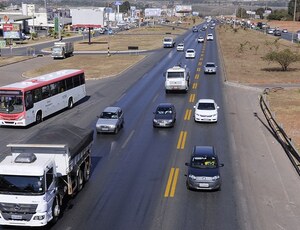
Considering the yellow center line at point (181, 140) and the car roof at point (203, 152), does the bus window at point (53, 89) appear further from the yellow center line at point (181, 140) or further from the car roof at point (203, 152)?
the car roof at point (203, 152)

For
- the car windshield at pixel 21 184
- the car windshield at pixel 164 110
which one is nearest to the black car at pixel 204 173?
the car windshield at pixel 21 184

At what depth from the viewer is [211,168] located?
77.4 ft

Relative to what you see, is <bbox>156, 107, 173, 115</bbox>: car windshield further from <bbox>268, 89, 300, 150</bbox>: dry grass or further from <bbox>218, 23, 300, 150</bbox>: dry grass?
<bbox>218, 23, 300, 150</bbox>: dry grass

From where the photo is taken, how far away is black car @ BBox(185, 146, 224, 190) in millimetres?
22844

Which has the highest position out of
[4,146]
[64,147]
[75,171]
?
[64,147]

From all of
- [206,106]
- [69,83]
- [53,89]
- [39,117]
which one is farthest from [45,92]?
[206,106]

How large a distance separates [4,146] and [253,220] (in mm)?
19873

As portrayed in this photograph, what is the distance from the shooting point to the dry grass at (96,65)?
70.0 m

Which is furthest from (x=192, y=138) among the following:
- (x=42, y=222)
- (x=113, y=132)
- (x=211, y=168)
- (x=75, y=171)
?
(x=42, y=222)

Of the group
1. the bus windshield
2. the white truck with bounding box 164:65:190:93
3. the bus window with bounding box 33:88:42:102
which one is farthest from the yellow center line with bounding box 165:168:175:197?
the white truck with bounding box 164:65:190:93

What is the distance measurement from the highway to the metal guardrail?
1.57ft

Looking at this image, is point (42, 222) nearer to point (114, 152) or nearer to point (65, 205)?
point (65, 205)

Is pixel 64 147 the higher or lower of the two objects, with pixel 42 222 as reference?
higher

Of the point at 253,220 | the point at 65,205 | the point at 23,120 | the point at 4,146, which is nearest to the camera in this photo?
the point at 253,220
